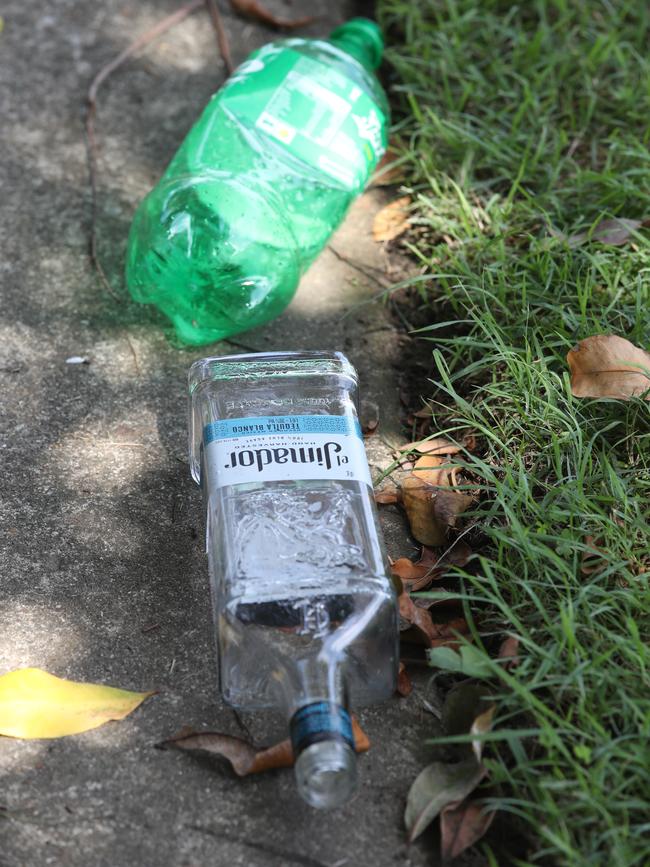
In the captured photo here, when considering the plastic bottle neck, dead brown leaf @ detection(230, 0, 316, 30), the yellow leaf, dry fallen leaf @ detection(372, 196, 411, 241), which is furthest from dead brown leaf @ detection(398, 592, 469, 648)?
dead brown leaf @ detection(230, 0, 316, 30)

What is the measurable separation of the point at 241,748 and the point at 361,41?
173cm

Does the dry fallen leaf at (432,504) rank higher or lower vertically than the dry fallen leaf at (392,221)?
lower

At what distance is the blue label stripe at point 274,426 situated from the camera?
159cm

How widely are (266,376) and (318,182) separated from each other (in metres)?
0.62

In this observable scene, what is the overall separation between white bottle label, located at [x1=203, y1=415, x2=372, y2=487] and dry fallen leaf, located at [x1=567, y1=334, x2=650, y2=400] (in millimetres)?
468

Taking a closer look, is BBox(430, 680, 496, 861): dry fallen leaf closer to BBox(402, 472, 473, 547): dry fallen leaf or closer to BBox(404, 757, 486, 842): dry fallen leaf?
BBox(404, 757, 486, 842): dry fallen leaf

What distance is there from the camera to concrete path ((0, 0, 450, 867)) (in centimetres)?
137

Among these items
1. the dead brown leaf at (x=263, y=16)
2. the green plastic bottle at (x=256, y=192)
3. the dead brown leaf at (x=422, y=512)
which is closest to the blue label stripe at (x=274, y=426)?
the dead brown leaf at (x=422, y=512)

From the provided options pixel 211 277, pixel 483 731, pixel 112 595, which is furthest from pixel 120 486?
pixel 483 731

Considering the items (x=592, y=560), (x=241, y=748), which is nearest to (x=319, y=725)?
(x=241, y=748)

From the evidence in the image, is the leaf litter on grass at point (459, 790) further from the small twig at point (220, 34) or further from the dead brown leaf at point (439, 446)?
the small twig at point (220, 34)

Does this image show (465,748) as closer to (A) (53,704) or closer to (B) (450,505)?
(B) (450,505)

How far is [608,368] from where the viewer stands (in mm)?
1787

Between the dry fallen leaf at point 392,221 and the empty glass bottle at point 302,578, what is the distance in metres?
0.79
